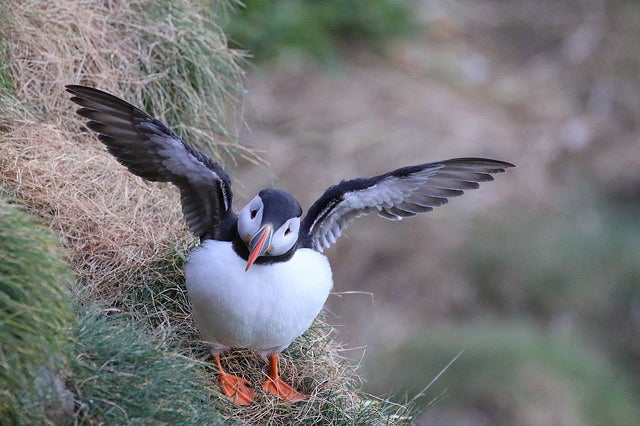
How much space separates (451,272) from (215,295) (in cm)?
597

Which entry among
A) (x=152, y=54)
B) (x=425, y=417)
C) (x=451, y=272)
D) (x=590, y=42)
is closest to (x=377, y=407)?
(x=152, y=54)

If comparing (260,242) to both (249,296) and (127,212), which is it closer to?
(249,296)

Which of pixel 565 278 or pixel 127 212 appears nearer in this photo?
pixel 127 212

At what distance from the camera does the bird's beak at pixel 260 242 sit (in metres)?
3.69

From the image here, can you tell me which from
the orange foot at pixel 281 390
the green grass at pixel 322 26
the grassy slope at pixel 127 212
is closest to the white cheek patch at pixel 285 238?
the grassy slope at pixel 127 212

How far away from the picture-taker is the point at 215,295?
→ 3.79 metres

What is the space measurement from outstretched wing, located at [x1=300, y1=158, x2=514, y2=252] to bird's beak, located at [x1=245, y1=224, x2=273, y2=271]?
1.75 ft

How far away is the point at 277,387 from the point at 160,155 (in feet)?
3.69

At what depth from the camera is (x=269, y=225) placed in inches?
147

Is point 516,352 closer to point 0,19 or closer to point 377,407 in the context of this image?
point 377,407

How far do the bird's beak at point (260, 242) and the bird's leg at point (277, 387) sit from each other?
0.70 meters

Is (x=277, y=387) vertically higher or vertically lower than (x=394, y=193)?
lower

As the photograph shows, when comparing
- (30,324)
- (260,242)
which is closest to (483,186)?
(260,242)

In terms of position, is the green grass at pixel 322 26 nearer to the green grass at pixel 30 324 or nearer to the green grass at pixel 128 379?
the green grass at pixel 128 379
